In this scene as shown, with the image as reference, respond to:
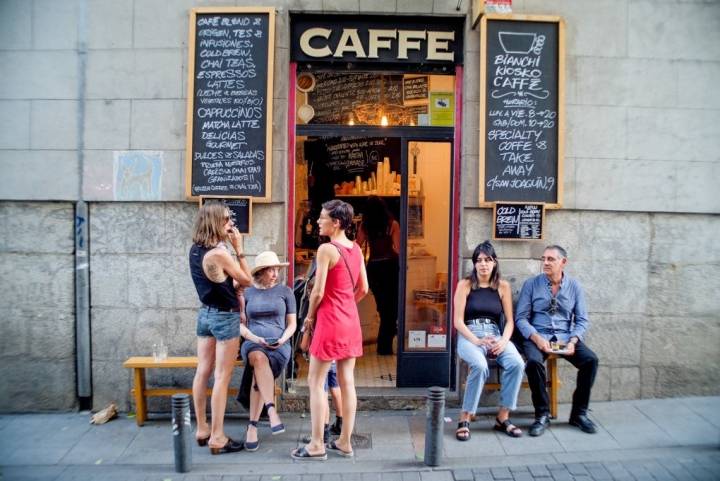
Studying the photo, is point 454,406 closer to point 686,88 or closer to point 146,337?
point 146,337

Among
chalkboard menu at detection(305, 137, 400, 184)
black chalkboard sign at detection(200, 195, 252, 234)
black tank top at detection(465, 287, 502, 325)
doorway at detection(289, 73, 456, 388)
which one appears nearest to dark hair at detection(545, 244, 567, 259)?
black tank top at detection(465, 287, 502, 325)

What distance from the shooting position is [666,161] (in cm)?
654

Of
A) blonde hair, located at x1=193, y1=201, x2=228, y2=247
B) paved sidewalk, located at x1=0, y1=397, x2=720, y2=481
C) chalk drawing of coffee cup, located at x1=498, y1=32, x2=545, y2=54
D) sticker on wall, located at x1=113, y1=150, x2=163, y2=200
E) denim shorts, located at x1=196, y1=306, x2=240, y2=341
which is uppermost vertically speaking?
chalk drawing of coffee cup, located at x1=498, y1=32, x2=545, y2=54

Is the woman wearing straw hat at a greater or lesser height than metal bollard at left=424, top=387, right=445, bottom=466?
greater

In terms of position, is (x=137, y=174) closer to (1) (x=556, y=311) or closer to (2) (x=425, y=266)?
(2) (x=425, y=266)

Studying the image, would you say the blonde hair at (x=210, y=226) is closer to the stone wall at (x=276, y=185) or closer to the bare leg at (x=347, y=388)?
the stone wall at (x=276, y=185)

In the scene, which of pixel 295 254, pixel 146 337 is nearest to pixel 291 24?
pixel 295 254

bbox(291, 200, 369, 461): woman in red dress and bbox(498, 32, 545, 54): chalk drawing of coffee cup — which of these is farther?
bbox(498, 32, 545, 54): chalk drawing of coffee cup

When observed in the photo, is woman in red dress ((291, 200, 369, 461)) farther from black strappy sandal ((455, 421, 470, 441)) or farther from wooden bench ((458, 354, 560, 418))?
wooden bench ((458, 354, 560, 418))

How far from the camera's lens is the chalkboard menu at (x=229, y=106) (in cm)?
632

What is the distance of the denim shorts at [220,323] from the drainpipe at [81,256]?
1783 mm

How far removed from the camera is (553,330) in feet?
19.5

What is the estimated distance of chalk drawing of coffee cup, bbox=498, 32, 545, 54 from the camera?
6398 mm

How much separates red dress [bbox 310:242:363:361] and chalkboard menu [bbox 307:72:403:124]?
219cm
